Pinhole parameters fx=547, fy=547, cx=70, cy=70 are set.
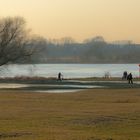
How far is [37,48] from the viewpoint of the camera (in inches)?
3039

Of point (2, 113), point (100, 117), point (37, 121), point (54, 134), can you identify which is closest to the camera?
point (54, 134)

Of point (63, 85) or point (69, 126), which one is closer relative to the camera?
point (69, 126)

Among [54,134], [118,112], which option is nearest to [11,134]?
[54,134]

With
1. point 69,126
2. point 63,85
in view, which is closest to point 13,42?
point 63,85

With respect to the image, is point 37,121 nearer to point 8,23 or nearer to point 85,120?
point 85,120

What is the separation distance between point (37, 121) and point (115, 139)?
5766 mm

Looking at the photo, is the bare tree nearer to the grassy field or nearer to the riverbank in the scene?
the riverbank

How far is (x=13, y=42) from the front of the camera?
76.4 meters

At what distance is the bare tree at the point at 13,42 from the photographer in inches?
2889

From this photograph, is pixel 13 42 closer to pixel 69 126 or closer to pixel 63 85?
pixel 63 85

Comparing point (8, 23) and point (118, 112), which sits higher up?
point (8, 23)

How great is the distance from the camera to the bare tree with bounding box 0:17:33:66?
73.4 m

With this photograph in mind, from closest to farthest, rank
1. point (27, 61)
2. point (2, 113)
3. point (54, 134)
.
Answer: point (54, 134) → point (2, 113) → point (27, 61)

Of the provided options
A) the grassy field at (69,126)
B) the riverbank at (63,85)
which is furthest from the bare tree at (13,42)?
the grassy field at (69,126)
